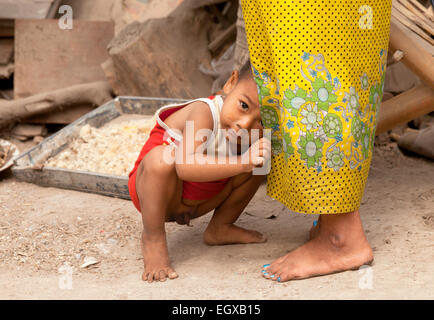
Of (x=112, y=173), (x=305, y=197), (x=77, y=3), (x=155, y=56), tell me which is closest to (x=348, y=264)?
(x=305, y=197)

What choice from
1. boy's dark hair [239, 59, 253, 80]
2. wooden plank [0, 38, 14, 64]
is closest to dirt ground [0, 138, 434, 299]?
boy's dark hair [239, 59, 253, 80]

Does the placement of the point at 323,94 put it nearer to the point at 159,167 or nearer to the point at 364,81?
the point at 364,81

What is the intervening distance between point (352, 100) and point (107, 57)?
3.40 metres

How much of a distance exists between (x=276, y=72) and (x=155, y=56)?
2651 mm

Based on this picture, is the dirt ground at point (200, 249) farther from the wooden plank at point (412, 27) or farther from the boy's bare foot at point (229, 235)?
the wooden plank at point (412, 27)

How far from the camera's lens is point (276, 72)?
1.95 metres

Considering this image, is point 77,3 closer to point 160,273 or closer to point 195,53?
point 195,53

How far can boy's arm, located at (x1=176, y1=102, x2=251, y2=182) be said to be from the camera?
1957 millimetres

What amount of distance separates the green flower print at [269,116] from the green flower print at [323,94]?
0.20m

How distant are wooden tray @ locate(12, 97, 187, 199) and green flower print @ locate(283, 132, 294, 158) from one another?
141cm

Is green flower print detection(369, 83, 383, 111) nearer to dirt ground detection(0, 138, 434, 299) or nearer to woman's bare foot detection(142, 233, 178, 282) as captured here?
dirt ground detection(0, 138, 434, 299)

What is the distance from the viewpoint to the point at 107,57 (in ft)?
16.3

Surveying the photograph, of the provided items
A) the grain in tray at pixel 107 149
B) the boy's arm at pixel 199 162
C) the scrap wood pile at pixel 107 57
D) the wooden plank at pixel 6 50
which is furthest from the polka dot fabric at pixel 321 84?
the wooden plank at pixel 6 50

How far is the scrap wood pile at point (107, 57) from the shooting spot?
4484mm
